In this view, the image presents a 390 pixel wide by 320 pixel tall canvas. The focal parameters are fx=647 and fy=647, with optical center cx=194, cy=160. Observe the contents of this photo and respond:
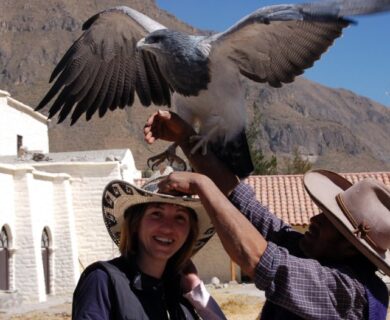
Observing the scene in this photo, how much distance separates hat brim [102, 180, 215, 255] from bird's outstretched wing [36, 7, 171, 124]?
2.44 feet

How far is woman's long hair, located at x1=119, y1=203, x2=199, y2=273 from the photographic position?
2.40m

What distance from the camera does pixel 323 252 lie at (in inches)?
89.3

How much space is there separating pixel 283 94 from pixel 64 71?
11254 cm

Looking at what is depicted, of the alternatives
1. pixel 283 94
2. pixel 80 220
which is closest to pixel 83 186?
pixel 80 220

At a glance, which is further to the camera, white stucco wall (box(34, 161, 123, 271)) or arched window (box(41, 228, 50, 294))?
white stucco wall (box(34, 161, 123, 271))

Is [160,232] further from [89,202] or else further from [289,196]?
[289,196]

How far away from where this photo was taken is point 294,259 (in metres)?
2.01

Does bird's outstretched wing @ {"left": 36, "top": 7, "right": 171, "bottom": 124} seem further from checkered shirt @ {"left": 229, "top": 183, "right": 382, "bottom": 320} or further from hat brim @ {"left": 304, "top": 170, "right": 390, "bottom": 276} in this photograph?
checkered shirt @ {"left": 229, "top": 183, "right": 382, "bottom": 320}

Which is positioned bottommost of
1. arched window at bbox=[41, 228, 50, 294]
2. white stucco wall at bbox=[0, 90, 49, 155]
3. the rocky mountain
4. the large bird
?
arched window at bbox=[41, 228, 50, 294]

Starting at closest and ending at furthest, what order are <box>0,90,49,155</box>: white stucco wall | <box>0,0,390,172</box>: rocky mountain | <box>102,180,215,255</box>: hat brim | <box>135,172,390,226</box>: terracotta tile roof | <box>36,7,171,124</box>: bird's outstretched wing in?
<box>102,180,215,255</box>: hat brim
<box>36,7,171,124</box>: bird's outstretched wing
<box>135,172,390,226</box>: terracotta tile roof
<box>0,90,49,155</box>: white stucco wall
<box>0,0,390,172</box>: rocky mountain

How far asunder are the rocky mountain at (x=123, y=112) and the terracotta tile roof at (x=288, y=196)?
49883mm

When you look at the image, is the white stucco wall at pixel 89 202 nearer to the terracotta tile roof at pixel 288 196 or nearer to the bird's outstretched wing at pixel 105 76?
the terracotta tile roof at pixel 288 196

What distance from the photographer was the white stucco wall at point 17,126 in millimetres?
22969

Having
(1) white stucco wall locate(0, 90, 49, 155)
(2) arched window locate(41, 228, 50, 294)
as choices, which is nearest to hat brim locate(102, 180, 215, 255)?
(2) arched window locate(41, 228, 50, 294)
